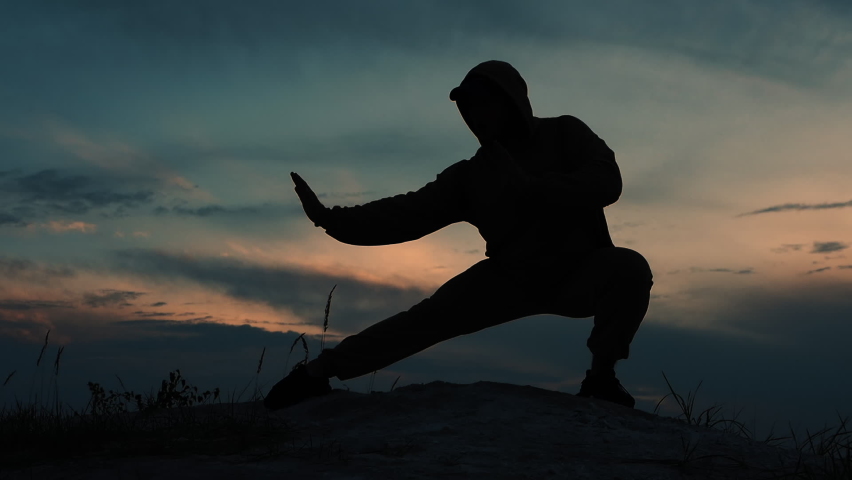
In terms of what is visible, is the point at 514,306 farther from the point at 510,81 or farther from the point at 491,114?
the point at 510,81

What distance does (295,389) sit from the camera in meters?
5.49

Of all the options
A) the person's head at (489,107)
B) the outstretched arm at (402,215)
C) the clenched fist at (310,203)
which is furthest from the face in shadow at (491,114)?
the clenched fist at (310,203)

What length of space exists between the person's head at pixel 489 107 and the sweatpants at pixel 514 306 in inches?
35.8

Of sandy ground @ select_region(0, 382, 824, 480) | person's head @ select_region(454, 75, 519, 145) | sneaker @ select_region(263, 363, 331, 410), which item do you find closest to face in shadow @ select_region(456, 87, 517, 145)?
person's head @ select_region(454, 75, 519, 145)

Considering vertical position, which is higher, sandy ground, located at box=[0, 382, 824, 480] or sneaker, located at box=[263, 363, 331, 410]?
sneaker, located at box=[263, 363, 331, 410]

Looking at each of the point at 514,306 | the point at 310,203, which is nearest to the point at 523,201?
the point at 514,306

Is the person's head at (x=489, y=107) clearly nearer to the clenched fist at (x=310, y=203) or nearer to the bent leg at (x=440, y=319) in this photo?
the bent leg at (x=440, y=319)

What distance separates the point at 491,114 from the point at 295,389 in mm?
2365

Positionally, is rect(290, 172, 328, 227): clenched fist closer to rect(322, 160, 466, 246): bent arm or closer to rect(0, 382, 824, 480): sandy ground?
rect(322, 160, 466, 246): bent arm

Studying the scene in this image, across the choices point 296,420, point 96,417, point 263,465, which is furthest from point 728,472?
point 96,417

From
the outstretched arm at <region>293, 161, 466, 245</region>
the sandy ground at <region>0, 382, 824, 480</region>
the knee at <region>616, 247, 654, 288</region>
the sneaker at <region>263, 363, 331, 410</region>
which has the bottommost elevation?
the sandy ground at <region>0, 382, 824, 480</region>

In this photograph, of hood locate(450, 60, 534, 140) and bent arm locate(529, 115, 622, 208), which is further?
hood locate(450, 60, 534, 140)

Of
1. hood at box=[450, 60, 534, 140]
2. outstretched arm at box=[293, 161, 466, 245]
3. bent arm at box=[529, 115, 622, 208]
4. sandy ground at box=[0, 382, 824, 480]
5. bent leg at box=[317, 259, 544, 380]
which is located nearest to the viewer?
sandy ground at box=[0, 382, 824, 480]

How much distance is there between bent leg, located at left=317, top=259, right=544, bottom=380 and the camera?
543 cm
